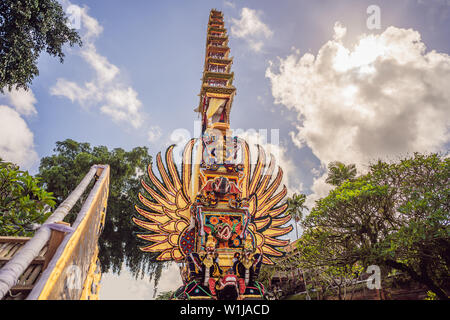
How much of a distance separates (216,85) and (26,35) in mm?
6992

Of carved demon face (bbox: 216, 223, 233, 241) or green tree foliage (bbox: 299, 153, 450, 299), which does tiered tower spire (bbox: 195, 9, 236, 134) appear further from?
green tree foliage (bbox: 299, 153, 450, 299)

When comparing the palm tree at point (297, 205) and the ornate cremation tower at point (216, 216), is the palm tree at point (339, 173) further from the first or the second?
the ornate cremation tower at point (216, 216)

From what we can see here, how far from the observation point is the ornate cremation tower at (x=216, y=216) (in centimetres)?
677

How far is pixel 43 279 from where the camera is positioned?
2080 mm

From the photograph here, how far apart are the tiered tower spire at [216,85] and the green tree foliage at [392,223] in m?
5.80

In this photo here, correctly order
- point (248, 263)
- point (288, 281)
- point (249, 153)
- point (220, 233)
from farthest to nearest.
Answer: point (288, 281) → point (249, 153) → point (220, 233) → point (248, 263)

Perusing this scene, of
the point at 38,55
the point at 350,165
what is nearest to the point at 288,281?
the point at 350,165

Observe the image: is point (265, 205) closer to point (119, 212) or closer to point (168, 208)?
point (168, 208)

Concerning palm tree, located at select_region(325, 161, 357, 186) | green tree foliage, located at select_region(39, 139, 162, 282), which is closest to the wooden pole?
green tree foliage, located at select_region(39, 139, 162, 282)

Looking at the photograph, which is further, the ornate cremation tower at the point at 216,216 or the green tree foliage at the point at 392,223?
the green tree foliage at the point at 392,223

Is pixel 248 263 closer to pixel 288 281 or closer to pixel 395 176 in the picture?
pixel 395 176

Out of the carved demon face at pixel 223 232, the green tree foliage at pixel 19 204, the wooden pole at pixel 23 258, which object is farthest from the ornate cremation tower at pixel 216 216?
the wooden pole at pixel 23 258

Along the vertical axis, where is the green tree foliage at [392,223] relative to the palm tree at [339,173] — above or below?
below

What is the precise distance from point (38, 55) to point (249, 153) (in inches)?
355
